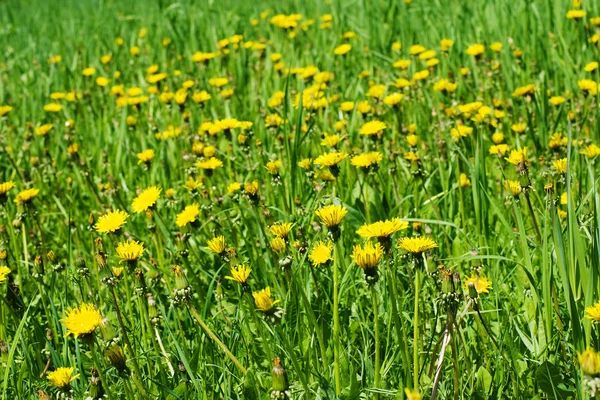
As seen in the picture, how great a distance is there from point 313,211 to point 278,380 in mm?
989

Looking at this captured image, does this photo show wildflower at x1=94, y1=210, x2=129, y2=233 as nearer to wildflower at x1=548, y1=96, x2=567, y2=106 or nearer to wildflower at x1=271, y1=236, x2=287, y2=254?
wildflower at x1=271, y1=236, x2=287, y2=254

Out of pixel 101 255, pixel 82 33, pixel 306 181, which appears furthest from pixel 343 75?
pixel 82 33

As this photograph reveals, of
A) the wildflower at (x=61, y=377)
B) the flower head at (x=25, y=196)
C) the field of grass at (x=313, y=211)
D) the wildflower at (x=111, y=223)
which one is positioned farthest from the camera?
the flower head at (x=25, y=196)

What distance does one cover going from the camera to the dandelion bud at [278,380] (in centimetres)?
131

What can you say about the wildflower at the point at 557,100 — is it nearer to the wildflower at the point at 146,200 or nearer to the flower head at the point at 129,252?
the wildflower at the point at 146,200

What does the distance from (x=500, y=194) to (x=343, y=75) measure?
154 centimetres

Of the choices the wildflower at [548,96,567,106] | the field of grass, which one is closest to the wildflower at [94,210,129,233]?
the field of grass

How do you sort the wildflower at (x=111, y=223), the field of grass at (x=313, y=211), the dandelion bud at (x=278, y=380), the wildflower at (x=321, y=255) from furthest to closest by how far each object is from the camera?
the wildflower at (x=111, y=223) < the wildflower at (x=321, y=255) < the field of grass at (x=313, y=211) < the dandelion bud at (x=278, y=380)

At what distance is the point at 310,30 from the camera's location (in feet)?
15.8

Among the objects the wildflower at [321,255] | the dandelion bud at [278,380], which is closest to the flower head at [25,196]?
the wildflower at [321,255]

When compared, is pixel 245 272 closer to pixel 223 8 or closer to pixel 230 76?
pixel 230 76

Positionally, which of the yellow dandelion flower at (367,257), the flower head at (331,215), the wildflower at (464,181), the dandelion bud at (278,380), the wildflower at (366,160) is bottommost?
the wildflower at (464,181)

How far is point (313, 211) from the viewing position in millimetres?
2256

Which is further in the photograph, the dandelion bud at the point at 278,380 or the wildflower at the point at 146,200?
the wildflower at the point at 146,200
